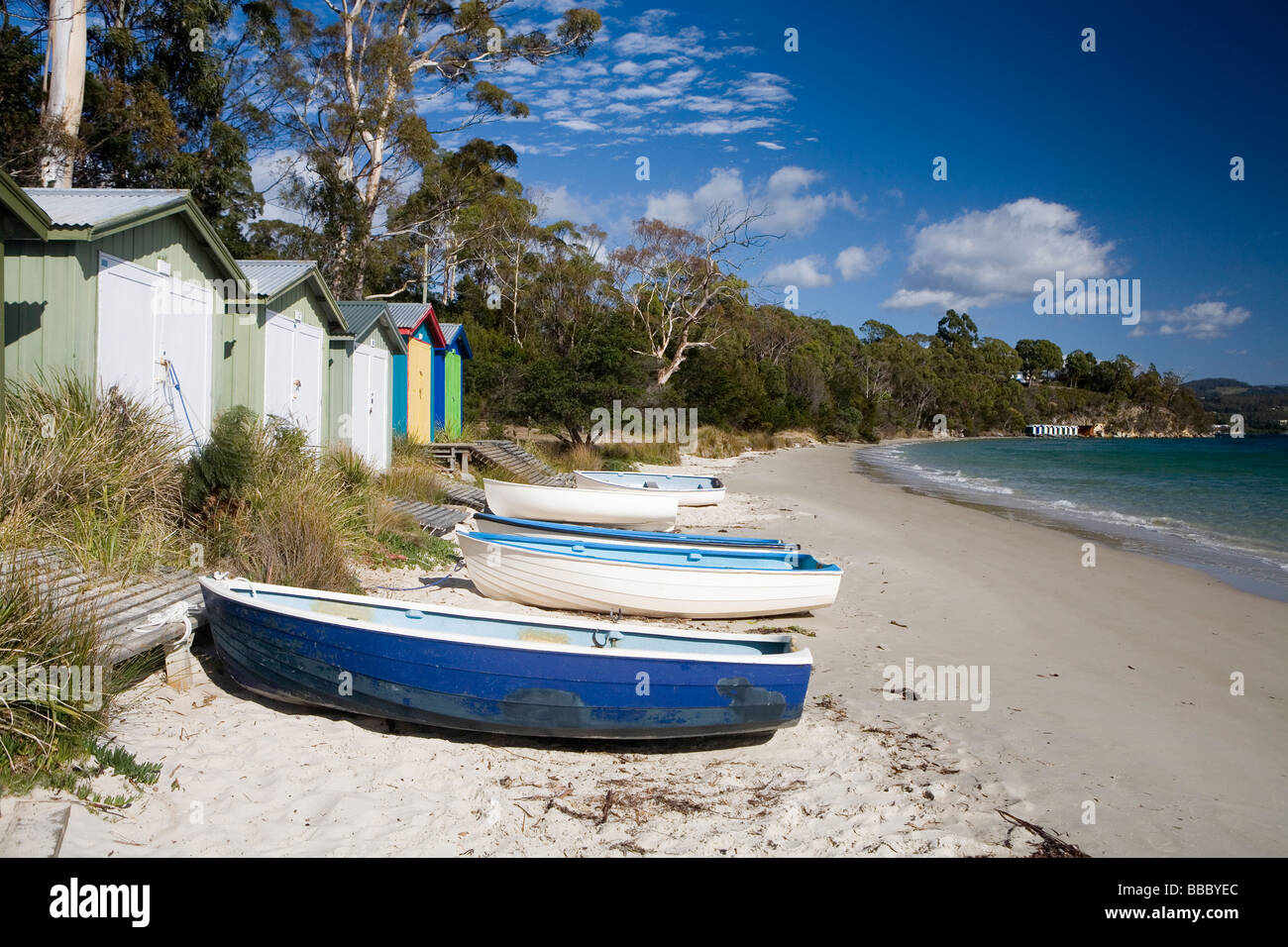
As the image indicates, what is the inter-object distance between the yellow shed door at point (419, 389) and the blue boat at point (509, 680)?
14957 mm

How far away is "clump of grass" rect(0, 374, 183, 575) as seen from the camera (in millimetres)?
6742

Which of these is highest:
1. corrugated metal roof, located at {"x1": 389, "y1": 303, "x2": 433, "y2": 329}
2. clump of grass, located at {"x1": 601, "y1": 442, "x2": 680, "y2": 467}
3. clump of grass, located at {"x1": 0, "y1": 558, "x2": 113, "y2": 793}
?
corrugated metal roof, located at {"x1": 389, "y1": 303, "x2": 433, "y2": 329}

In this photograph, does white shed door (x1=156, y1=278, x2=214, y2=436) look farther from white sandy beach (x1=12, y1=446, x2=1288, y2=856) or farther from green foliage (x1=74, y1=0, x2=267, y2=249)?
green foliage (x1=74, y1=0, x2=267, y2=249)

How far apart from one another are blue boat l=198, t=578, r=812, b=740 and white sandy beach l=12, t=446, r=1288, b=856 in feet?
0.85

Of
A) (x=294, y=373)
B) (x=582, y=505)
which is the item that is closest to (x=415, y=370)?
(x=294, y=373)

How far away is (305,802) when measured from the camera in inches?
186

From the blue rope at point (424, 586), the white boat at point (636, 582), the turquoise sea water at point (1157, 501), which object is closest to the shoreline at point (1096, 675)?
the white boat at point (636, 582)

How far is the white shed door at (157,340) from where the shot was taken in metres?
9.17

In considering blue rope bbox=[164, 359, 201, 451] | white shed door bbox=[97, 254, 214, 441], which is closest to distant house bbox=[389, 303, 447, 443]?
white shed door bbox=[97, 254, 214, 441]

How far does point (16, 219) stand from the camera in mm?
7812
